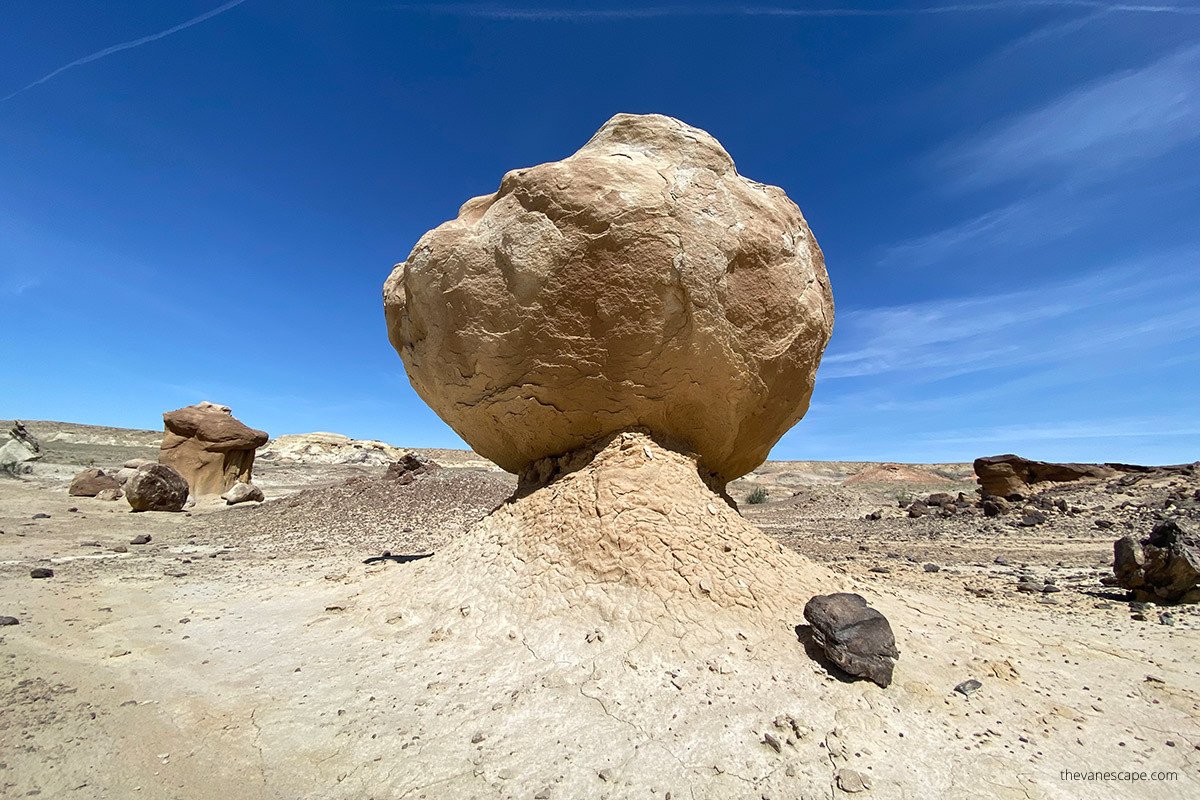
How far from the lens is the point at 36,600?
14.8 feet

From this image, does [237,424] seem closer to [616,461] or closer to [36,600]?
[36,600]

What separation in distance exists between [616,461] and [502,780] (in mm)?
2247

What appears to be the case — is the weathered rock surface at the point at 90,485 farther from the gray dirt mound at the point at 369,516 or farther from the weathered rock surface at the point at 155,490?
the gray dirt mound at the point at 369,516

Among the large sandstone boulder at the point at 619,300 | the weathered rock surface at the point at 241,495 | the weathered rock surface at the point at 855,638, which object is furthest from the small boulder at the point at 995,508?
the weathered rock surface at the point at 241,495

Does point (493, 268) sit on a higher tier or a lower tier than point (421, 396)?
higher

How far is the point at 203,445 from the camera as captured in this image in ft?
46.9

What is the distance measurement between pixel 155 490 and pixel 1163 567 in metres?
15.9

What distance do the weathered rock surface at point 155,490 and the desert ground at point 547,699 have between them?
7662 mm

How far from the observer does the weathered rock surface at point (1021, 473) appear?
54.6ft

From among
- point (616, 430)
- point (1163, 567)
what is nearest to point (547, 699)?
point (616, 430)

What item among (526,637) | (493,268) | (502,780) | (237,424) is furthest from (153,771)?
(237,424)

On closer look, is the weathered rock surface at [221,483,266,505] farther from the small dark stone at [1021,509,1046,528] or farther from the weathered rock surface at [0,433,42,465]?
the small dark stone at [1021,509,1046,528]

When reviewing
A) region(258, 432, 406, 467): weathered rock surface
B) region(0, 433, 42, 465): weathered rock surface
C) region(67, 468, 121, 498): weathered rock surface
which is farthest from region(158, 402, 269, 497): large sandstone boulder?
region(258, 432, 406, 467): weathered rock surface

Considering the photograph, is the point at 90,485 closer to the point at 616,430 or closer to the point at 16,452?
the point at 16,452
